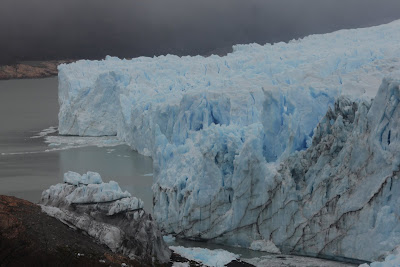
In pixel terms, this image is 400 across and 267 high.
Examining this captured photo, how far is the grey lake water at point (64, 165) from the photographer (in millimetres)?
13961

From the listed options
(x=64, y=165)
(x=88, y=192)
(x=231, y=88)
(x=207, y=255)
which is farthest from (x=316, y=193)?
(x=64, y=165)

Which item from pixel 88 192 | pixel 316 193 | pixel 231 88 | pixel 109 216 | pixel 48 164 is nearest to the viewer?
pixel 109 216

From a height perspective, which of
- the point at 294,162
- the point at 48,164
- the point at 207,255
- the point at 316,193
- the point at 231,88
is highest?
the point at 231,88

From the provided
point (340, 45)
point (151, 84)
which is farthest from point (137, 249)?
point (151, 84)

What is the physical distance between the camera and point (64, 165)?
25.1 m

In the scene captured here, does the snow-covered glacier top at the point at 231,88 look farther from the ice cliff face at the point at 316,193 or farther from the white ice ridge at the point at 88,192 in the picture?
the white ice ridge at the point at 88,192

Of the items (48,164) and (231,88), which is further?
(48,164)

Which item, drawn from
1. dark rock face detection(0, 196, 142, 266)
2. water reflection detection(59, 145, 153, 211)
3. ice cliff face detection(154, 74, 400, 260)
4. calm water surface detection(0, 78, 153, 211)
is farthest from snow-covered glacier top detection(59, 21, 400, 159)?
dark rock face detection(0, 196, 142, 266)

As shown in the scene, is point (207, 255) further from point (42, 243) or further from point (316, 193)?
point (42, 243)

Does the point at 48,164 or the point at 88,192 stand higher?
the point at 88,192

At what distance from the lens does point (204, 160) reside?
14.5 metres

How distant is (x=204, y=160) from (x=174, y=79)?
43.6 ft

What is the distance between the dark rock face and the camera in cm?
952

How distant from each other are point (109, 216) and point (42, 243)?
171 centimetres
